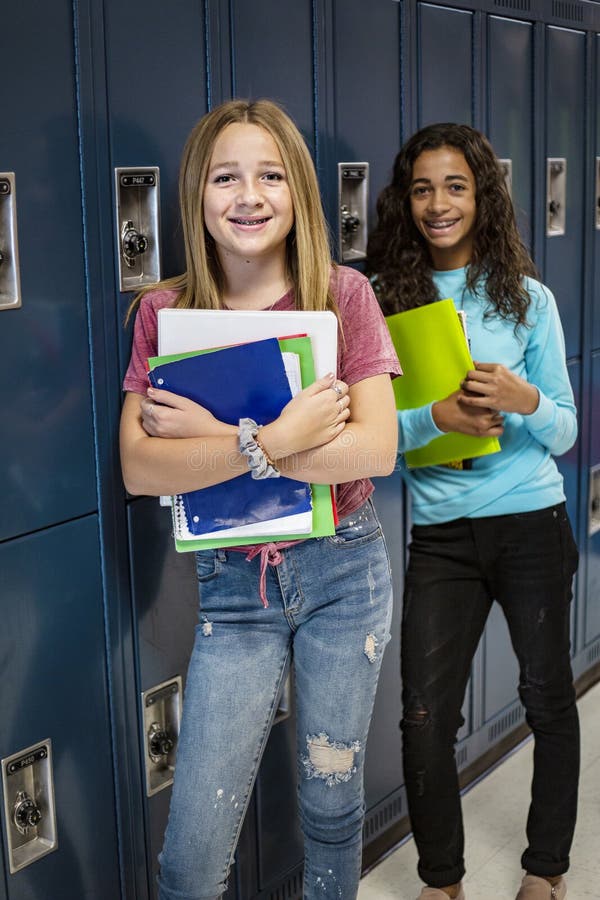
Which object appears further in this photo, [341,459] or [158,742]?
[158,742]

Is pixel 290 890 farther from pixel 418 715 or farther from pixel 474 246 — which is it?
pixel 474 246

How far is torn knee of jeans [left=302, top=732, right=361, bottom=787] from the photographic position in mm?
2104

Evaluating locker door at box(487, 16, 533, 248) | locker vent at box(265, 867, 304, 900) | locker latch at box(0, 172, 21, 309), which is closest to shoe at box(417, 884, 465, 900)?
locker vent at box(265, 867, 304, 900)

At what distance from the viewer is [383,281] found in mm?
2609

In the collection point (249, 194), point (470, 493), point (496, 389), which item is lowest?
point (470, 493)

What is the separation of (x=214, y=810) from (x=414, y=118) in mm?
1817

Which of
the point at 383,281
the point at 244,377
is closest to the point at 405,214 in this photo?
the point at 383,281

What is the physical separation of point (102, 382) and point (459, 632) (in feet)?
3.20

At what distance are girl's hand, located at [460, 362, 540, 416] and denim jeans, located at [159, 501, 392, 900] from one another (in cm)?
45

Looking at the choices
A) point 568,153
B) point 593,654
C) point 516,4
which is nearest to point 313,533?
point 516,4

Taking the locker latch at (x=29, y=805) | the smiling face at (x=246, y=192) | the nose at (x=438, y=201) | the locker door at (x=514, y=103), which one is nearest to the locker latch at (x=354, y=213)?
the nose at (x=438, y=201)

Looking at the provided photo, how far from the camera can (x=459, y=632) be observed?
2.57 metres

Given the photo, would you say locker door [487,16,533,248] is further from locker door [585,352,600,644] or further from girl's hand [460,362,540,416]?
girl's hand [460,362,540,416]

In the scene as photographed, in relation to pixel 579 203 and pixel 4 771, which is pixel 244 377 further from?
pixel 579 203
